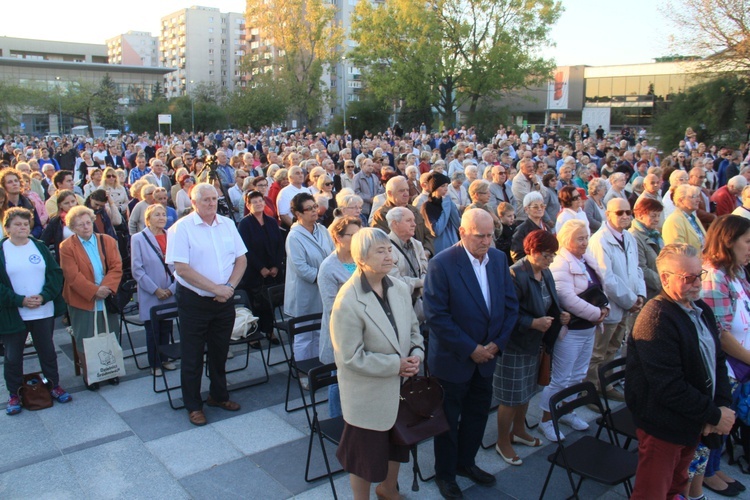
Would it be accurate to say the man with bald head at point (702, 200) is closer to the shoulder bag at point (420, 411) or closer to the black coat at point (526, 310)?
the black coat at point (526, 310)

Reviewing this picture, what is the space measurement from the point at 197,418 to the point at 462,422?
7.22 ft

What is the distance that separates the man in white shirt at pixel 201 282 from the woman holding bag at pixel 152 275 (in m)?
0.98

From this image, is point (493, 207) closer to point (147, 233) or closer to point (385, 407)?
point (147, 233)

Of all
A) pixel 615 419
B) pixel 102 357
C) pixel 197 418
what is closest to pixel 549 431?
pixel 615 419

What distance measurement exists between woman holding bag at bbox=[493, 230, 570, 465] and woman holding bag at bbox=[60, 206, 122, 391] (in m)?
3.58

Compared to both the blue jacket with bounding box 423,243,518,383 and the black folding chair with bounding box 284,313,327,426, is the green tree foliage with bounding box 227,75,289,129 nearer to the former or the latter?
the black folding chair with bounding box 284,313,327,426

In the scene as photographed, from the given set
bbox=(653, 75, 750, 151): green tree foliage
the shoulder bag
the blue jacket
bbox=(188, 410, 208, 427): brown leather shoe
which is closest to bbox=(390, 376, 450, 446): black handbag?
the shoulder bag

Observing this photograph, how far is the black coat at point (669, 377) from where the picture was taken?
2.84 meters

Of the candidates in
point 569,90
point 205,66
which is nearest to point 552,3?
point 569,90

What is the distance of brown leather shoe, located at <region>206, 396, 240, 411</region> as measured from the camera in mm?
4852

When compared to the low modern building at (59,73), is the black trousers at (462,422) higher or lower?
lower

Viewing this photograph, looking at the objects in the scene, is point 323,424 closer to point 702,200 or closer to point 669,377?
point 669,377

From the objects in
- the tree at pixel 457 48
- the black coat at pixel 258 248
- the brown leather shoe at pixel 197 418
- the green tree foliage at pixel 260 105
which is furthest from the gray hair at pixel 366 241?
the green tree foliage at pixel 260 105

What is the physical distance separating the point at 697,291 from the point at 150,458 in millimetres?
3701
